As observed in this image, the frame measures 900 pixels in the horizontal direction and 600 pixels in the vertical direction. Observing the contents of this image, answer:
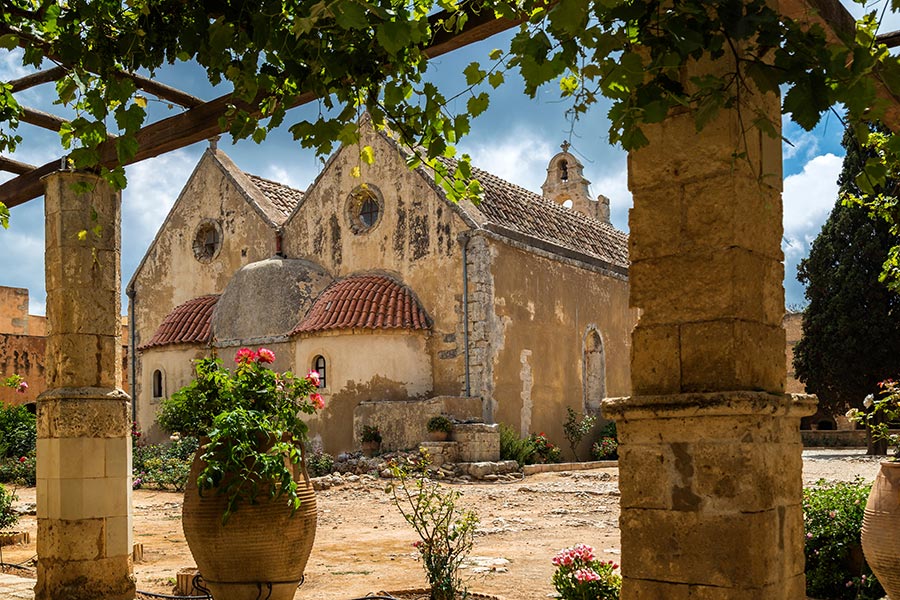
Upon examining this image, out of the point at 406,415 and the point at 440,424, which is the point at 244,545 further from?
the point at 406,415

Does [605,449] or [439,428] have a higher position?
[439,428]

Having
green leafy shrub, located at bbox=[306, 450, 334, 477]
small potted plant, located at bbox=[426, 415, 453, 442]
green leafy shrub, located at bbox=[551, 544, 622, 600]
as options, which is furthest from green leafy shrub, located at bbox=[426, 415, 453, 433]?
green leafy shrub, located at bbox=[551, 544, 622, 600]

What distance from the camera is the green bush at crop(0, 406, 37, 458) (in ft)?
64.0

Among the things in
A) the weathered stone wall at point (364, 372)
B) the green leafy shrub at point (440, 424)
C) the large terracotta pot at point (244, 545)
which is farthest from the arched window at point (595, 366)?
the large terracotta pot at point (244, 545)

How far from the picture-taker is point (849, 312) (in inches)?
972

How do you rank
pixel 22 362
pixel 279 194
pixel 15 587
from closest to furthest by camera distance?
1. pixel 15 587
2. pixel 279 194
3. pixel 22 362

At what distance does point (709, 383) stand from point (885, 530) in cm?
252

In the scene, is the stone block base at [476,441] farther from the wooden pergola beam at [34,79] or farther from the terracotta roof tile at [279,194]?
the wooden pergola beam at [34,79]

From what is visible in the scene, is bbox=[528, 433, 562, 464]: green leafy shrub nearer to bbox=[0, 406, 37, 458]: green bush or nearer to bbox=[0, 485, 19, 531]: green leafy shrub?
bbox=[0, 485, 19, 531]: green leafy shrub

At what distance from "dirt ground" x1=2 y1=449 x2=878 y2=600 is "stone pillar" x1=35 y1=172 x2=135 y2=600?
99cm

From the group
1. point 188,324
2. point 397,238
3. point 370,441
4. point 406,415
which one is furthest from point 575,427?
point 188,324

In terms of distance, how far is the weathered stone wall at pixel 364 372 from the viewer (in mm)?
18203

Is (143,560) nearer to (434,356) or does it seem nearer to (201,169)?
(434,356)

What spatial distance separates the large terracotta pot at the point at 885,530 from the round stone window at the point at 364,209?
15.0 meters
